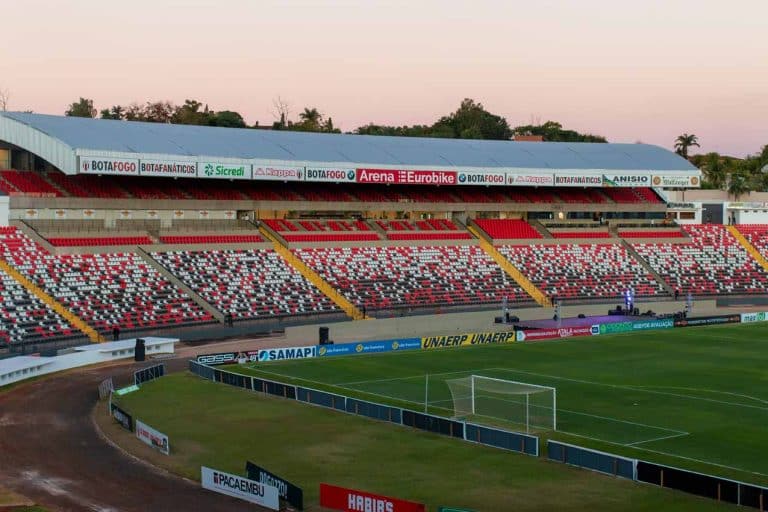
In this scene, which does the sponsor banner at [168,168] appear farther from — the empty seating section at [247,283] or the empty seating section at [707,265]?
the empty seating section at [707,265]

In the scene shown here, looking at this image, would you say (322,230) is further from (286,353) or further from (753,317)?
(753,317)

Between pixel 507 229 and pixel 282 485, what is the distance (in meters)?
72.8

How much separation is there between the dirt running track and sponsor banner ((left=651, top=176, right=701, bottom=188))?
230 ft

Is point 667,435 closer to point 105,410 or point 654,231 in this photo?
point 105,410

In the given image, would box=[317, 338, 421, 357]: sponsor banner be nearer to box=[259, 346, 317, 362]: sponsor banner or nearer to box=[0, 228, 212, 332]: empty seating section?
box=[259, 346, 317, 362]: sponsor banner

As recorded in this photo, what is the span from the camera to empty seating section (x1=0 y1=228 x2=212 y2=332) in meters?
71.2

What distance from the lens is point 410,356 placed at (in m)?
67.6

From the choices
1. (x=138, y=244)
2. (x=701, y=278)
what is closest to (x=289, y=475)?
(x=138, y=244)

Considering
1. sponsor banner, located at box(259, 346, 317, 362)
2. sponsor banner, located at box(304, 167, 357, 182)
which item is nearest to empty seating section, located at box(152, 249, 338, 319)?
sponsor banner, located at box(304, 167, 357, 182)

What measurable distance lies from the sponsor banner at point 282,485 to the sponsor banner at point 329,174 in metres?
57.3

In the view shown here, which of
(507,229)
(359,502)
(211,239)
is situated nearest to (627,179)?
(507,229)

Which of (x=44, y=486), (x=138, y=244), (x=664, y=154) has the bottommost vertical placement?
(x=44, y=486)

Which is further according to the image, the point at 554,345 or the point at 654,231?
the point at 654,231

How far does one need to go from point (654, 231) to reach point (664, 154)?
9553 millimetres
